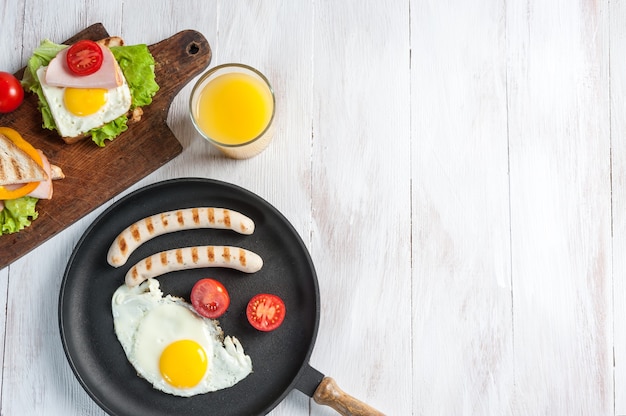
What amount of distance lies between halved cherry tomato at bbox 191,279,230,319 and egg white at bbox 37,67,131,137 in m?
0.88

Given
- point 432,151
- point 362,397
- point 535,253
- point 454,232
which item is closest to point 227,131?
point 432,151

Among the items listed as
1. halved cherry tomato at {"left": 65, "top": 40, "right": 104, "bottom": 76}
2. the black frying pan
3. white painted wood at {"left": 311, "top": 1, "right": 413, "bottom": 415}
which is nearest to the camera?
halved cherry tomato at {"left": 65, "top": 40, "right": 104, "bottom": 76}

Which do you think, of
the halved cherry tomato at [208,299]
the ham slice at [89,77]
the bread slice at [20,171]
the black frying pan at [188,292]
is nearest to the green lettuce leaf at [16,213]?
the bread slice at [20,171]

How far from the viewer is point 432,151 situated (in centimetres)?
308

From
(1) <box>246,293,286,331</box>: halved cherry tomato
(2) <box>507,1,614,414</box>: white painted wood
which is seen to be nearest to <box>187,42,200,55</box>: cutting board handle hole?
(1) <box>246,293,286,331</box>: halved cherry tomato

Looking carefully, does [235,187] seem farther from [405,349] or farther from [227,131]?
[405,349]

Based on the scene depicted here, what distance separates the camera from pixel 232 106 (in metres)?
2.83

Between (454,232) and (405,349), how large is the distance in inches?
24.4

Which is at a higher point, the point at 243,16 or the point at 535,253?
the point at 243,16

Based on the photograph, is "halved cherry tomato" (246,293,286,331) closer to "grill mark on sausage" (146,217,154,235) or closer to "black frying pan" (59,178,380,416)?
"black frying pan" (59,178,380,416)

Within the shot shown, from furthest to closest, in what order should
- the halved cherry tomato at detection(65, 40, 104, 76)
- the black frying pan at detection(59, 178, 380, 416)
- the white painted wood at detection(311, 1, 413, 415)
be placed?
the white painted wood at detection(311, 1, 413, 415) → the black frying pan at detection(59, 178, 380, 416) → the halved cherry tomato at detection(65, 40, 104, 76)

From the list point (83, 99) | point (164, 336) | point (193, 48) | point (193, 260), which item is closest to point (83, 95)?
point (83, 99)

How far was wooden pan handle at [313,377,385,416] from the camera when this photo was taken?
2.79 m

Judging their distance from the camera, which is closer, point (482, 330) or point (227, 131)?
point (227, 131)
